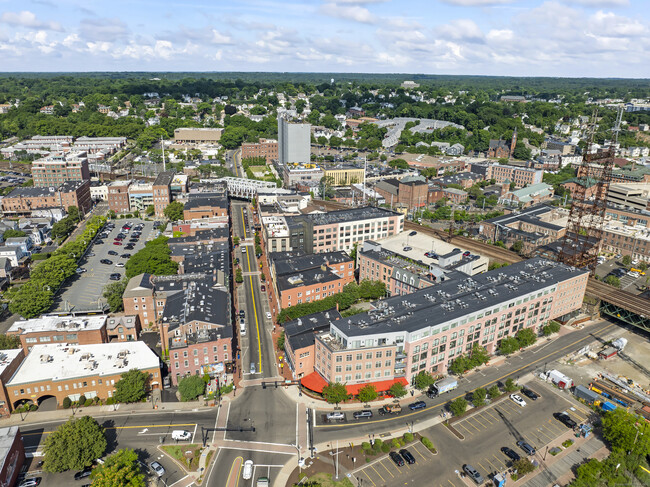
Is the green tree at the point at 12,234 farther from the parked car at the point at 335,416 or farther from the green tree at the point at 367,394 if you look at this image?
the green tree at the point at 367,394

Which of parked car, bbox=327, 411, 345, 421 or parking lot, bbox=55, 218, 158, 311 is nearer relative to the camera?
parked car, bbox=327, 411, 345, 421

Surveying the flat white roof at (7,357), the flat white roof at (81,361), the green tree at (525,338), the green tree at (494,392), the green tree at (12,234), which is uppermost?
the green tree at (12,234)

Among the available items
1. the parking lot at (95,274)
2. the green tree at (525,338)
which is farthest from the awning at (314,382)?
the parking lot at (95,274)

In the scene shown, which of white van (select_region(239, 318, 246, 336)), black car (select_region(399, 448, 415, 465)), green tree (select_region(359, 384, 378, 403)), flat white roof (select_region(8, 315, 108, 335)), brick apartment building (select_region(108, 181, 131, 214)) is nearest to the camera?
black car (select_region(399, 448, 415, 465))

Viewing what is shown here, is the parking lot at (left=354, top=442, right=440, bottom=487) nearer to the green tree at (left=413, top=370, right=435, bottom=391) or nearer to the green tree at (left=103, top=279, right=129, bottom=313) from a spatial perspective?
the green tree at (left=413, top=370, right=435, bottom=391)

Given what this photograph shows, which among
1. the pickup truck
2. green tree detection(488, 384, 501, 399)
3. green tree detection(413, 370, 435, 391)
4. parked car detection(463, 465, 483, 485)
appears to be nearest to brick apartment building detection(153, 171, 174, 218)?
green tree detection(413, 370, 435, 391)

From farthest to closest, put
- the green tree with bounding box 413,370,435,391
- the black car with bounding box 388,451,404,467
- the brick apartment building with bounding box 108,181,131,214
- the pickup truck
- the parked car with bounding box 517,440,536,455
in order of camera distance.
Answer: the brick apartment building with bounding box 108,181,131,214 < the green tree with bounding box 413,370,435,391 < the pickup truck < the parked car with bounding box 517,440,536,455 < the black car with bounding box 388,451,404,467

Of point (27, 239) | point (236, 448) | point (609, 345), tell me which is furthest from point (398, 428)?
point (27, 239)
